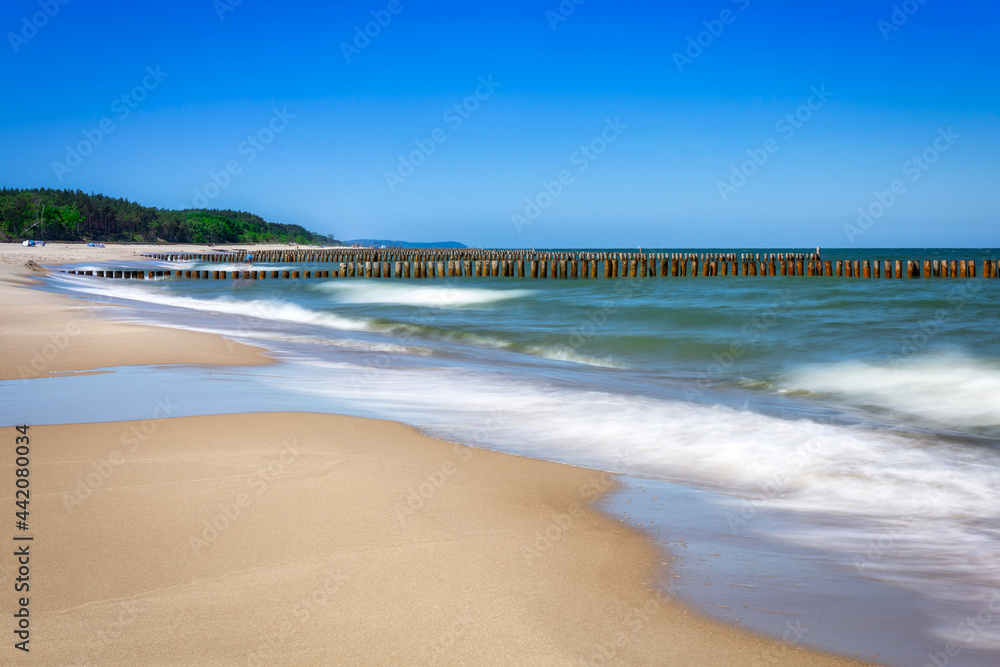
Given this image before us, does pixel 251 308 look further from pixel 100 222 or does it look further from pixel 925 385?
pixel 100 222

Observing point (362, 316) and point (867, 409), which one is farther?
point (362, 316)

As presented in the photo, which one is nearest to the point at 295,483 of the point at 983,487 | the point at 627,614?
the point at 627,614

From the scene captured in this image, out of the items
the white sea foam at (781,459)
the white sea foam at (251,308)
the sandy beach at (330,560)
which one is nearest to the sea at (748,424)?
the white sea foam at (781,459)

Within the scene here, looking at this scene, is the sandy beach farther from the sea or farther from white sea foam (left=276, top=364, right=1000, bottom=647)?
white sea foam (left=276, top=364, right=1000, bottom=647)

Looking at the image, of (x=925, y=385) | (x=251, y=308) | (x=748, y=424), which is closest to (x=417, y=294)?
(x=251, y=308)

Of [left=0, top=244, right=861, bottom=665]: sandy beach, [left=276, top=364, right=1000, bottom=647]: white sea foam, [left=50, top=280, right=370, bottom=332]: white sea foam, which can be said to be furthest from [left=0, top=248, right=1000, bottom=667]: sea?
[left=50, top=280, right=370, bottom=332]: white sea foam

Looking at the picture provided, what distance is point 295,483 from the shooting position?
3.58m

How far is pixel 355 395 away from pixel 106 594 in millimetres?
4041

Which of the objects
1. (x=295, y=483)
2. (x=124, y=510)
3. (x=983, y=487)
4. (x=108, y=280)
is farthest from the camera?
(x=108, y=280)

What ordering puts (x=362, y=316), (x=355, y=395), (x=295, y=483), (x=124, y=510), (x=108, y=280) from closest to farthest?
(x=124, y=510)
(x=295, y=483)
(x=355, y=395)
(x=362, y=316)
(x=108, y=280)

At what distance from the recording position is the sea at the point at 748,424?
8.95 feet

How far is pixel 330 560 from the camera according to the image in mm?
2705

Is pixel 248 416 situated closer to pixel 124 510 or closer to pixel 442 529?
pixel 124 510

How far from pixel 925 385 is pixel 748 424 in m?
4.24
